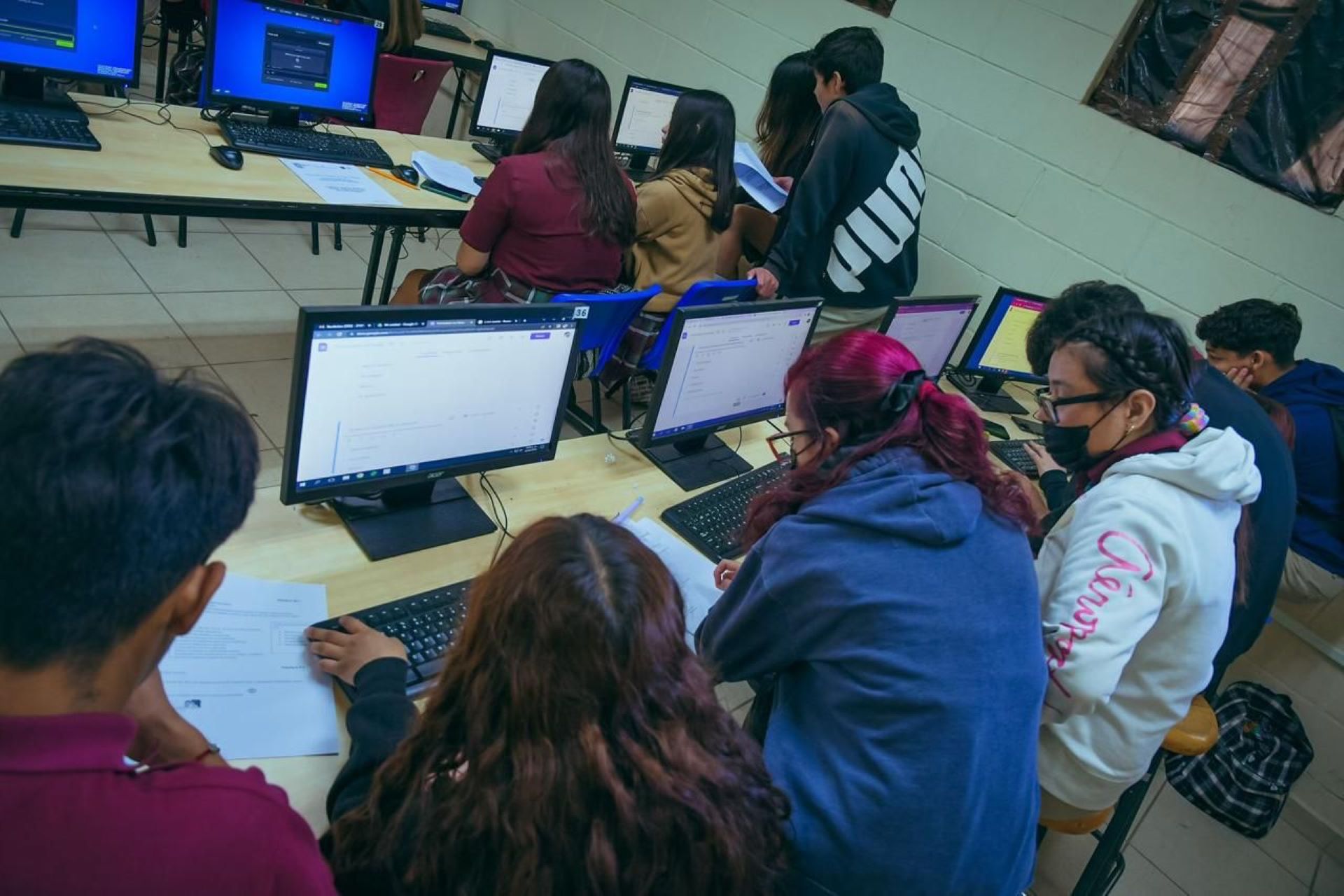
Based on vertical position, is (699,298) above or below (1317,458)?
below

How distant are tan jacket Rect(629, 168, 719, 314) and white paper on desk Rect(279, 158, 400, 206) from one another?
0.85 m

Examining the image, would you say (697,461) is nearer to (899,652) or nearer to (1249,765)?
(899,652)

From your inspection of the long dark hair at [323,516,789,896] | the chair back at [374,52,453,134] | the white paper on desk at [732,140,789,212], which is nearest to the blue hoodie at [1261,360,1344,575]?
the white paper on desk at [732,140,789,212]

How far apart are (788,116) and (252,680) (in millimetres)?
3285

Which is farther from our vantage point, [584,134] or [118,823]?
[584,134]

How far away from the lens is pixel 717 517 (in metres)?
1.94

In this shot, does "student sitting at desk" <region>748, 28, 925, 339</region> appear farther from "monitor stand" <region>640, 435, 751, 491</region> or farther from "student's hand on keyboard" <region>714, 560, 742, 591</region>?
"student's hand on keyboard" <region>714, 560, 742, 591</region>

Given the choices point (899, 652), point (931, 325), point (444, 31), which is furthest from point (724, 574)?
point (444, 31)

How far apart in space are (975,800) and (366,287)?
2.97 metres

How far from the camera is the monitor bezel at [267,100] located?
276 centimetres

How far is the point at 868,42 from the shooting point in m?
3.19

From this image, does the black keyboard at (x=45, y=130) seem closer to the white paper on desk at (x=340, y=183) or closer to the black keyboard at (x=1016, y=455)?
the white paper on desk at (x=340, y=183)

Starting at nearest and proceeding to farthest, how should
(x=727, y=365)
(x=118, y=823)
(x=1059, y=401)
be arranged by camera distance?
(x=118, y=823), (x=1059, y=401), (x=727, y=365)

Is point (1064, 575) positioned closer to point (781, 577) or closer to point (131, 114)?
point (781, 577)
